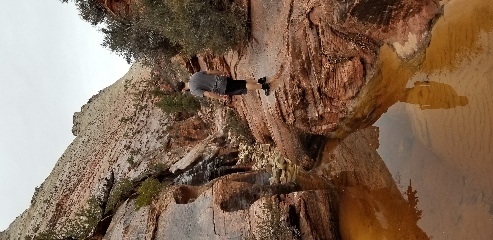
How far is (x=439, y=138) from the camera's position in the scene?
741 centimetres

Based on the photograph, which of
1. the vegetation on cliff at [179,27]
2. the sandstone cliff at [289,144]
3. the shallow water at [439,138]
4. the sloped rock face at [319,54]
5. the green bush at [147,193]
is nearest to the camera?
the shallow water at [439,138]

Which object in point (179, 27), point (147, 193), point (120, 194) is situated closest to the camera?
point (179, 27)

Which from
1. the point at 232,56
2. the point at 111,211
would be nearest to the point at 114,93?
the point at 111,211

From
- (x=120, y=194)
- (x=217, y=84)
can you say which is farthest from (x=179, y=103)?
(x=217, y=84)

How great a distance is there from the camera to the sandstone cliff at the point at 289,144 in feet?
28.1

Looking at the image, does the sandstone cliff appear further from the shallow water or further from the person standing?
the person standing

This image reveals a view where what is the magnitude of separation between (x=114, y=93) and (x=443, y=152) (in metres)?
23.0

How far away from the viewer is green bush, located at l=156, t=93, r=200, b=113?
56.3ft

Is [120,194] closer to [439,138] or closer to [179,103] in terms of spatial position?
[179,103]

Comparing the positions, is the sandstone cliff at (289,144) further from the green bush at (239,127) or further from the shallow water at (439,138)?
the green bush at (239,127)

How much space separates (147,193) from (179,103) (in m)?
5.50

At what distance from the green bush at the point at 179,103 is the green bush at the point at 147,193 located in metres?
4.68

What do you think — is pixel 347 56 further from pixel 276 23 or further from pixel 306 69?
pixel 276 23

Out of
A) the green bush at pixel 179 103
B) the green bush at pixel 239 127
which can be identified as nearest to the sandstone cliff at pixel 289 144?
the green bush at pixel 239 127
